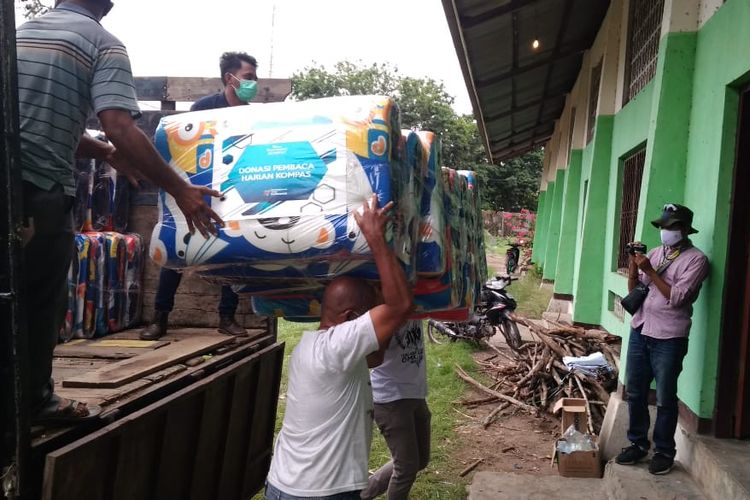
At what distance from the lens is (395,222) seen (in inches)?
91.7

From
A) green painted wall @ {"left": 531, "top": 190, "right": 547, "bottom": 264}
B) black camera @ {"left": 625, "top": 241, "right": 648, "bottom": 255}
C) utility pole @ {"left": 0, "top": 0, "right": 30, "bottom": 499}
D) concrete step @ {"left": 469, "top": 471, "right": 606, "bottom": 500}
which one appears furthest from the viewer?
green painted wall @ {"left": 531, "top": 190, "right": 547, "bottom": 264}

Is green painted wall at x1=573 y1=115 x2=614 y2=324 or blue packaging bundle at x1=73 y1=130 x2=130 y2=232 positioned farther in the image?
green painted wall at x1=573 y1=115 x2=614 y2=324

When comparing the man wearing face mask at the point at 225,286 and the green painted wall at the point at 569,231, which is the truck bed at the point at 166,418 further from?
the green painted wall at the point at 569,231

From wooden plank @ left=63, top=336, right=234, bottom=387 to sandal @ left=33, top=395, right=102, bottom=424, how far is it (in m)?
0.32

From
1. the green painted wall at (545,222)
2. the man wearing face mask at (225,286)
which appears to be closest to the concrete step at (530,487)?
the man wearing face mask at (225,286)

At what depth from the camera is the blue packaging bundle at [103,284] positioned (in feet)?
10.7

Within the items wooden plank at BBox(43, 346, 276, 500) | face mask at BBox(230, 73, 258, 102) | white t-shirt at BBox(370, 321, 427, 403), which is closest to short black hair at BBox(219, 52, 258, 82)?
face mask at BBox(230, 73, 258, 102)

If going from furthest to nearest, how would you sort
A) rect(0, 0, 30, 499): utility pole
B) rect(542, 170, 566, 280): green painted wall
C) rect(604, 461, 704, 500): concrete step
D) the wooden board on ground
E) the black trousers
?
1. rect(542, 170, 566, 280): green painted wall
2. rect(604, 461, 704, 500): concrete step
3. the wooden board on ground
4. the black trousers
5. rect(0, 0, 30, 499): utility pole

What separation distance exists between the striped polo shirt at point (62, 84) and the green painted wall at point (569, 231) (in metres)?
10.8

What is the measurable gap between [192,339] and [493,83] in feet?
32.9

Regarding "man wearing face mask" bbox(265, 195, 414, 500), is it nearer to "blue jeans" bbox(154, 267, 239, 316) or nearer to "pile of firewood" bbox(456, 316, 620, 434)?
"blue jeans" bbox(154, 267, 239, 316)

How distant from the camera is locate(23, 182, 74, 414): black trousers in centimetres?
199

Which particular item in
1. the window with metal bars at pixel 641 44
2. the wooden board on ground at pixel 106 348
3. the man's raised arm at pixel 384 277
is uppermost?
the window with metal bars at pixel 641 44

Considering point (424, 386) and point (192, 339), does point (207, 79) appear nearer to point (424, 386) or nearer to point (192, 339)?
point (192, 339)
